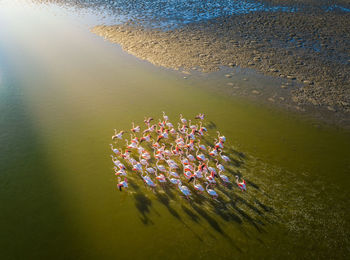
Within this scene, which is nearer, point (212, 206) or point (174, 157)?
point (212, 206)

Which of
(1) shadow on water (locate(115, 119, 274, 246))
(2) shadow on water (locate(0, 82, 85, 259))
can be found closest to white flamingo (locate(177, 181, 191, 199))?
(1) shadow on water (locate(115, 119, 274, 246))

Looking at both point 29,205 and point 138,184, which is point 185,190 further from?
point 29,205

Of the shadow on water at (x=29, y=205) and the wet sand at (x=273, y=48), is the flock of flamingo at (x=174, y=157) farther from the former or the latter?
the wet sand at (x=273, y=48)

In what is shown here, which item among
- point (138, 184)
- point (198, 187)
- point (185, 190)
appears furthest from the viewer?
point (138, 184)

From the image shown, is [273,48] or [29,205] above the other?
[273,48]

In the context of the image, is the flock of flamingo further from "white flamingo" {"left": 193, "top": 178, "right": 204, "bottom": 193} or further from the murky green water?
the murky green water

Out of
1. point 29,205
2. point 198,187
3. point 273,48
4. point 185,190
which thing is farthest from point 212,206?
point 273,48

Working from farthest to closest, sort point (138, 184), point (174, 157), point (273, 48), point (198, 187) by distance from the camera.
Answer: point (273, 48) < point (174, 157) < point (138, 184) < point (198, 187)
